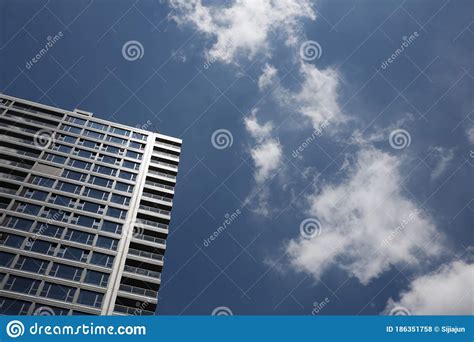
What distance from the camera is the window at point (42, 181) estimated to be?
40847mm

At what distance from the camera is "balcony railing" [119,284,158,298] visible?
35.2 metres

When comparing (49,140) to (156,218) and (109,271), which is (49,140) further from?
(109,271)

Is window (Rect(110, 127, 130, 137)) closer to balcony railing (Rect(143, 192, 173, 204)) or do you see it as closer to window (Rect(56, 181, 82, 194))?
balcony railing (Rect(143, 192, 173, 204))

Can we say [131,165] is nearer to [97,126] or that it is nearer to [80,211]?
[97,126]

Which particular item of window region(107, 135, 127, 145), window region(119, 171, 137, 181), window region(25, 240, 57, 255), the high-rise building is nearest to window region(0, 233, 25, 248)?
the high-rise building

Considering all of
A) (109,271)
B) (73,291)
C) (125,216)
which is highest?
(125,216)

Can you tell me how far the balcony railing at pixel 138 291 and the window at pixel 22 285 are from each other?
21.8 ft

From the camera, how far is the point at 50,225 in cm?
3738

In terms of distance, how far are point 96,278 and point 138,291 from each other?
3.68 metres

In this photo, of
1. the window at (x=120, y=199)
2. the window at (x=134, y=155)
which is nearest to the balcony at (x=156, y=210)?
the window at (x=120, y=199)

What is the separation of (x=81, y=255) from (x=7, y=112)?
2155cm

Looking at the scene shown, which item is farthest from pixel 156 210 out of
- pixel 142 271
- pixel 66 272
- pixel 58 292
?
pixel 58 292

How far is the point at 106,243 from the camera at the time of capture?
3750 centimetres
